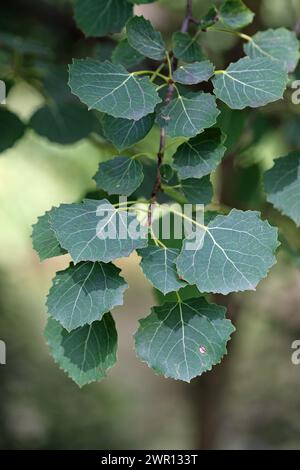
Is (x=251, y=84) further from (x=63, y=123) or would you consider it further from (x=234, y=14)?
(x=63, y=123)

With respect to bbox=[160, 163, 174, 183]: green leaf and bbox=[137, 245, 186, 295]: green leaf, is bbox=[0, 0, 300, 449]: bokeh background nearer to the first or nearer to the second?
bbox=[160, 163, 174, 183]: green leaf

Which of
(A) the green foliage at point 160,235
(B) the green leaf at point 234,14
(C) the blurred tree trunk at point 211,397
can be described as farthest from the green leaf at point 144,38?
(C) the blurred tree trunk at point 211,397

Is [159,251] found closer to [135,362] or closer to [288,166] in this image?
[288,166]

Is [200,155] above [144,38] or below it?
below

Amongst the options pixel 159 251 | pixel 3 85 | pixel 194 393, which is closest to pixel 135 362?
pixel 194 393

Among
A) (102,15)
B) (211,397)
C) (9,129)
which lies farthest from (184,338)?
(211,397)
